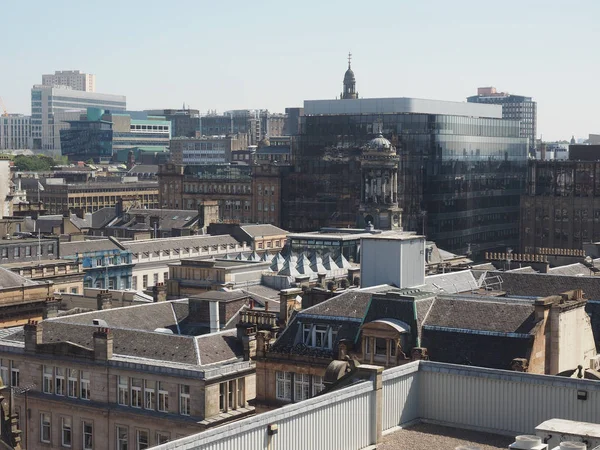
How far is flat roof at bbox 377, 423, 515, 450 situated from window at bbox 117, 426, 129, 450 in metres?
26.0

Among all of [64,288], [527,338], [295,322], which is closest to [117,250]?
[64,288]

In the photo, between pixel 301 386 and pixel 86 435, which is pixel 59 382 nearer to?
pixel 86 435

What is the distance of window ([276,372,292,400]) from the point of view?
6581 centimetres

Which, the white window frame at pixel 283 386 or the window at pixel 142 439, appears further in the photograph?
the window at pixel 142 439

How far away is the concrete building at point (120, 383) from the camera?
232 ft

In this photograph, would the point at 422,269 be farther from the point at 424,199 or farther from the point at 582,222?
the point at 582,222

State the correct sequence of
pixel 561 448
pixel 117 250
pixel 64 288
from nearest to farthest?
pixel 561 448 < pixel 64 288 < pixel 117 250

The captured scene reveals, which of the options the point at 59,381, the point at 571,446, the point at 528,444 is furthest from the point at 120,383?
the point at 571,446

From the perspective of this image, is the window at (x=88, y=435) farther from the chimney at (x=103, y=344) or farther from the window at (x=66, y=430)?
the chimney at (x=103, y=344)

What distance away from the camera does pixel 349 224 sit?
186625mm

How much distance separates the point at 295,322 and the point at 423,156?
11454cm

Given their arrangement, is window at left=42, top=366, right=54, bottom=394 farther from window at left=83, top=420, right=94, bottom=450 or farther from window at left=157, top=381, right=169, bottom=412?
window at left=157, top=381, right=169, bottom=412

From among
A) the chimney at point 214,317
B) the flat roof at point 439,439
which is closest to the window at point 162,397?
the chimney at point 214,317

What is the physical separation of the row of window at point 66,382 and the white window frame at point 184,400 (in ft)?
22.5
